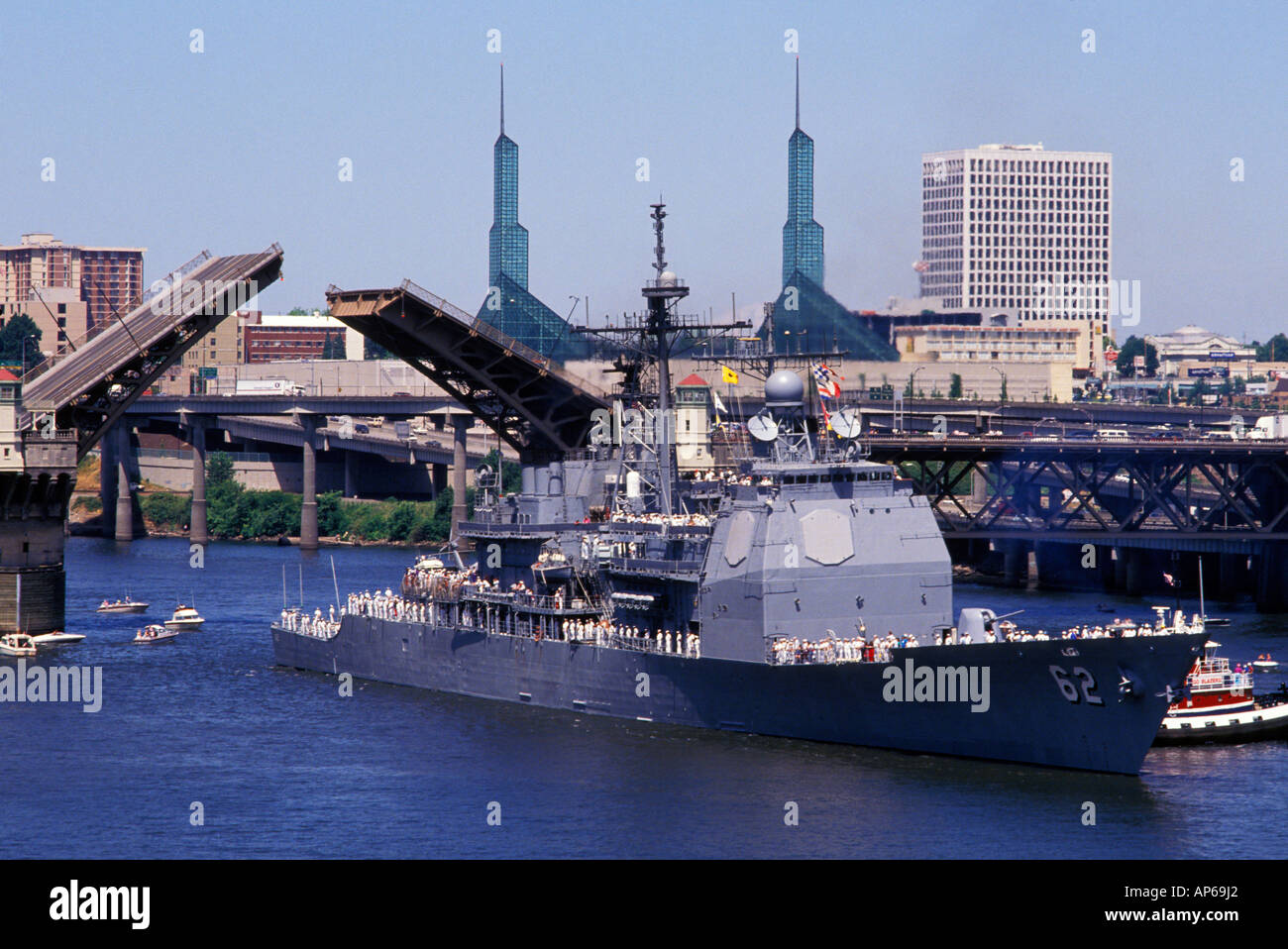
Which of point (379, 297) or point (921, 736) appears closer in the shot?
point (921, 736)

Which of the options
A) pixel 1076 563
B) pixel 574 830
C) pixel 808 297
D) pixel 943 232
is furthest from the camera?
pixel 943 232

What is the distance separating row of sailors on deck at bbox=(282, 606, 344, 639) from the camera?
145ft

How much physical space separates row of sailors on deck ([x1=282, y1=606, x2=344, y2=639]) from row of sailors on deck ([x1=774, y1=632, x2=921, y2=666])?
15.0 metres

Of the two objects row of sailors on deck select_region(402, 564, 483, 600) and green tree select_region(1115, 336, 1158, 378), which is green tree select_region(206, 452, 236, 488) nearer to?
row of sailors on deck select_region(402, 564, 483, 600)

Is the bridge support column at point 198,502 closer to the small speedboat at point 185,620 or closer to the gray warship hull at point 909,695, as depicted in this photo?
the small speedboat at point 185,620

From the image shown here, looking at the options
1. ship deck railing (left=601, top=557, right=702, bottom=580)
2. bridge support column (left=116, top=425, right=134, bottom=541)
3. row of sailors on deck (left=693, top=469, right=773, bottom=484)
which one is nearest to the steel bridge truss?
row of sailors on deck (left=693, top=469, right=773, bottom=484)

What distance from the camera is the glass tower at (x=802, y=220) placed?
131m

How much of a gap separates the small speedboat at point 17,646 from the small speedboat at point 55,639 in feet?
1.99

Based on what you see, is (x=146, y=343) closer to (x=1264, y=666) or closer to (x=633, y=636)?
(x=633, y=636)

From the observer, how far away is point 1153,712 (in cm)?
2919

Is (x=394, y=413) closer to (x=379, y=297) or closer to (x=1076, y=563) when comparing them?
(x=1076, y=563)

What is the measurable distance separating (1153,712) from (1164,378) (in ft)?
363

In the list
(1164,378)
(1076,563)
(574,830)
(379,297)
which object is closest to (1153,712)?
(574,830)

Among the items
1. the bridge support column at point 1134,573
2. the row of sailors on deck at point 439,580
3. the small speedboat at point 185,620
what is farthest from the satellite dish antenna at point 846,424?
the bridge support column at point 1134,573
